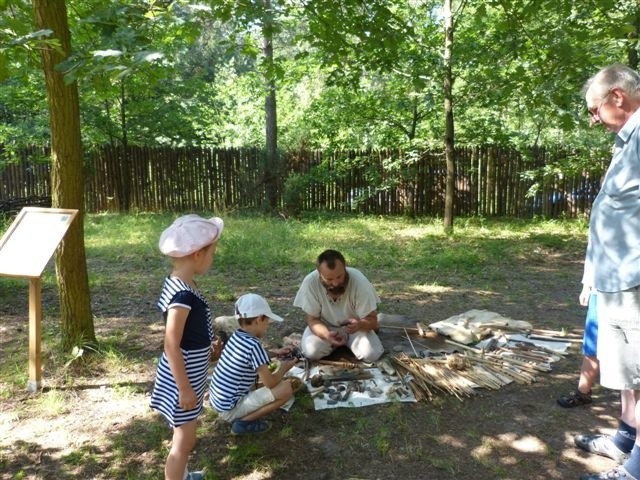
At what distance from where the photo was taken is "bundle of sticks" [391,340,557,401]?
3996mm

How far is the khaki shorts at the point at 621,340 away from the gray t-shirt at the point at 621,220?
61 millimetres

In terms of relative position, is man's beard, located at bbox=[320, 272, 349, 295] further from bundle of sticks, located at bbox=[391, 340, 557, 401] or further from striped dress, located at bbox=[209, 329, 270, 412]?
striped dress, located at bbox=[209, 329, 270, 412]

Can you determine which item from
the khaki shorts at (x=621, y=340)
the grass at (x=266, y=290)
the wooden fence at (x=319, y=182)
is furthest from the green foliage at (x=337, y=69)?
the khaki shorts at (x=621, y=340)

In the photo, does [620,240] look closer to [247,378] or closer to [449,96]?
[247,378]

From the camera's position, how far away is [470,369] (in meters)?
4.27

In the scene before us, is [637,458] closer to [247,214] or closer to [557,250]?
[557,250]

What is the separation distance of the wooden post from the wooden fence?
32.9 ft

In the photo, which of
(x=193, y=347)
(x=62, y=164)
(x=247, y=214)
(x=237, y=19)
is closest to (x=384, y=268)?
(x=237, y=19)

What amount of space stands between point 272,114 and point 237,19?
10025 mm

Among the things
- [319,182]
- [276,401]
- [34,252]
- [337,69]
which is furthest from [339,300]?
[319,182]

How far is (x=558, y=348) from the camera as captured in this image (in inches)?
189

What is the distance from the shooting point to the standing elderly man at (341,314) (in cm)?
448

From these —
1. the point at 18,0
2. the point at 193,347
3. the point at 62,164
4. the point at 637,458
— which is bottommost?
the point at 637,458

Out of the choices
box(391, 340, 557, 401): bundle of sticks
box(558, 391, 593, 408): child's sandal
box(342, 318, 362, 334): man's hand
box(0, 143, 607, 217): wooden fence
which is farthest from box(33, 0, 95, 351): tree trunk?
box(0, 143, 607, 217): wooden fence
